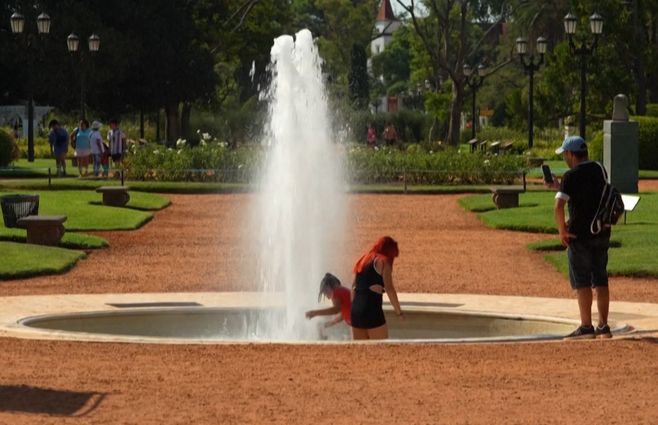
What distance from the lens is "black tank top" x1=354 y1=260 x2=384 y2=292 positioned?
14.0m

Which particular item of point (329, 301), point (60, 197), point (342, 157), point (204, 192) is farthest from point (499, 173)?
point (329, 301)

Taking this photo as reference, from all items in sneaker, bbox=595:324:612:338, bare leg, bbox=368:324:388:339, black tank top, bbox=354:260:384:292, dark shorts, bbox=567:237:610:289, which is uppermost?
dark shorts, bbox=567:237:610:289

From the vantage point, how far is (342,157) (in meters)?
41.1

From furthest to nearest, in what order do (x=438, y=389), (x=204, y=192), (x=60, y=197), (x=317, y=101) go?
(x=204, y=192)
(x=60, y=197)
(x=317, y=101)
(x=438, y=389)

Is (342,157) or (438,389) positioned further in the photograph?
(342,157)

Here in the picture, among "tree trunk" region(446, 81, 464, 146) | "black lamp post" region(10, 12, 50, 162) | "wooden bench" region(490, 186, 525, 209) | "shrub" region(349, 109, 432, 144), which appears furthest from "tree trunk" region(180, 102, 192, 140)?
"wooden bench" region(490, 186, 525, 209)

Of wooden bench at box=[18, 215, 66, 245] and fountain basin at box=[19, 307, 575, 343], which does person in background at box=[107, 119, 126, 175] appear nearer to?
wooden bench at box=[18, 215, 66, 245]

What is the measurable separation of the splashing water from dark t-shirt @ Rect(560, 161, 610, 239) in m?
4.08

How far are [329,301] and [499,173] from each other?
2564 cm

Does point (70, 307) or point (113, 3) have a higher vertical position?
point (113, 3)

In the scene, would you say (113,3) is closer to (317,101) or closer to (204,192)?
(204,192)

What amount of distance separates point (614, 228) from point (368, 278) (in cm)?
1274

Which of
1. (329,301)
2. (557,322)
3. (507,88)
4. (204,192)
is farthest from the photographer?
(507,88)

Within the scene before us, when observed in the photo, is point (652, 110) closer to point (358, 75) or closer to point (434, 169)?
point (434, 169)
